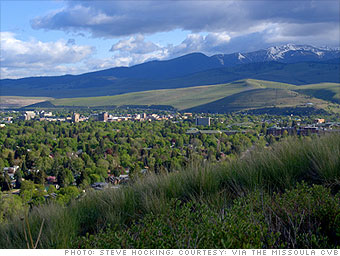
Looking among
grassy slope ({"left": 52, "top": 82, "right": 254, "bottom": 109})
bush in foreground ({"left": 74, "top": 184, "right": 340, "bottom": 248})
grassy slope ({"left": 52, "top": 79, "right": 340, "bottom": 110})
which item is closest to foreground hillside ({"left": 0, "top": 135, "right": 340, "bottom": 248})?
bush in foreground ({"left": 74, "top": 184, "right": 340, "bottom": 248})

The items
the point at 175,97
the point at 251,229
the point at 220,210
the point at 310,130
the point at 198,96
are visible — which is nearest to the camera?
the point at 251,229

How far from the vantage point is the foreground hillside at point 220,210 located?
3.13 metres

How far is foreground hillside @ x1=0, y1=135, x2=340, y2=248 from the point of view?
313 centimetres

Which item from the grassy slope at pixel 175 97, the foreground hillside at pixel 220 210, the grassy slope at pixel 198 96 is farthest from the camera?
the grassy slope at pixel 175 97

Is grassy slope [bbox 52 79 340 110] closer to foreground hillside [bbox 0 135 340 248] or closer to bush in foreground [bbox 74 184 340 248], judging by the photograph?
foreground hillside [bbox 0 135 340 248]

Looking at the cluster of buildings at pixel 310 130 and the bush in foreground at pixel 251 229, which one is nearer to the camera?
the bush in foreground at pixel 251 229

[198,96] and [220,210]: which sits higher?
[220,210]

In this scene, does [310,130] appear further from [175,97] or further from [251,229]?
[175,97]

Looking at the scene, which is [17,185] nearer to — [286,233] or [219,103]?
[286,233]

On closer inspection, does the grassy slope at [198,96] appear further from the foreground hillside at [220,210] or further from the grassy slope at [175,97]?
the foreground hillside at [220,210]

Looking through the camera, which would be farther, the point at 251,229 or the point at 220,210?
the point at 220,210

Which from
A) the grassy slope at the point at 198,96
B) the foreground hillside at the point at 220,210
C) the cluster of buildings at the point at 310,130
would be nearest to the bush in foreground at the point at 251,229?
the foreground hillside at the point at 220,210

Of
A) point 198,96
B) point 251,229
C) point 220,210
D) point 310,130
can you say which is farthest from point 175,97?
point 251,229

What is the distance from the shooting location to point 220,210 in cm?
400
